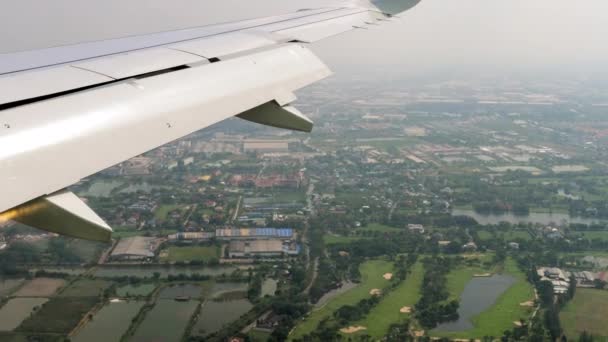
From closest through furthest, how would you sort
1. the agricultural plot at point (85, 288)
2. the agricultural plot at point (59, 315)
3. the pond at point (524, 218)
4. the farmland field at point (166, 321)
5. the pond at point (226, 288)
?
the farmland field at point (166, 321)
the agricultural plot at point (59, 315)
the agricultural plot at point (85, 288)
the pond at point (226, 288)
the pond at point (524, 218)

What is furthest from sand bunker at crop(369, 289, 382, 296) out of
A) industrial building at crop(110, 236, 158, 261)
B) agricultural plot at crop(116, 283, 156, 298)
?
industrial building at crop(110, 236, 158, 261)

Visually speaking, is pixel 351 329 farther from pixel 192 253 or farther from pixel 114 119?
pixel 114 119

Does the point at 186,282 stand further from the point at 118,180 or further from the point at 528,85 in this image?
the point at 528,85

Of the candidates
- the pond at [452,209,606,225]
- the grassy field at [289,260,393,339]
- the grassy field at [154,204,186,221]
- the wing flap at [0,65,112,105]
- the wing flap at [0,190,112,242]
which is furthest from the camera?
the pond at [452,209,606,225]

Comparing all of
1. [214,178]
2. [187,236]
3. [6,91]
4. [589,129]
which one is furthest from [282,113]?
[589,129]

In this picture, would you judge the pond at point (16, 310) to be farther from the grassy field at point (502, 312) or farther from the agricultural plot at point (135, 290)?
the grassy field at point (502, 312)

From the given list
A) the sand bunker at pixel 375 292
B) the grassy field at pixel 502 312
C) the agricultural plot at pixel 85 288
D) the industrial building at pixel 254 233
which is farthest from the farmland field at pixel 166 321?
the grassy field at pixel 502 312

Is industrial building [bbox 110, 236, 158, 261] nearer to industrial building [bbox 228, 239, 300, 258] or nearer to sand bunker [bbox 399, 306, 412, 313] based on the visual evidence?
industrial building [bbox 228, 239, 300, 258]
